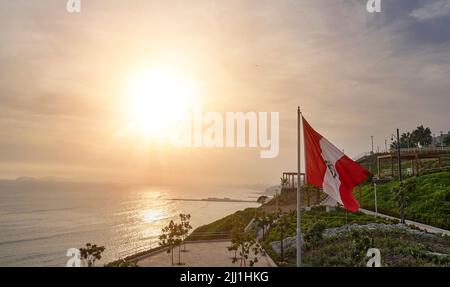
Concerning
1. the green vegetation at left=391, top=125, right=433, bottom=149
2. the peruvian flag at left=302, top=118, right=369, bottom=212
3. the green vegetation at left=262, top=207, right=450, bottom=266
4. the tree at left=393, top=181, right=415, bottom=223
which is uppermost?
the green vegetation at left=391, top=125, right=433, bottom=149

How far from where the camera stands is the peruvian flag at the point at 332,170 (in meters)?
11.0

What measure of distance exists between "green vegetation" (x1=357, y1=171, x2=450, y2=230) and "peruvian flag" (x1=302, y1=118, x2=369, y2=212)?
2771 centimetres

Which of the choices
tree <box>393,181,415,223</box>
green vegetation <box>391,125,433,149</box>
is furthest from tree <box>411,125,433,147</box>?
tree <box>393,181,415,223</box>

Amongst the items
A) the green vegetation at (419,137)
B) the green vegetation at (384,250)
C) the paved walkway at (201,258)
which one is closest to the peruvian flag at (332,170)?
the green vegetation at (384,250)

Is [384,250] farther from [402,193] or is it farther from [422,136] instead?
[422,136]

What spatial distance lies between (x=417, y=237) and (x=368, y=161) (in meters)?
70.2

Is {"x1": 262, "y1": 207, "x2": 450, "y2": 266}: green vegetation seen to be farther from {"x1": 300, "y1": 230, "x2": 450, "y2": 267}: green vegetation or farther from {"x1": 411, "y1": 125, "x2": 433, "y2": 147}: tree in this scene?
{"x1": 411, "y1": 125, "x2": 433, "y2": 147}: tree

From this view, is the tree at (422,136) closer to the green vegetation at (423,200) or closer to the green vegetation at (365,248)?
the green vegetation at (423,200)

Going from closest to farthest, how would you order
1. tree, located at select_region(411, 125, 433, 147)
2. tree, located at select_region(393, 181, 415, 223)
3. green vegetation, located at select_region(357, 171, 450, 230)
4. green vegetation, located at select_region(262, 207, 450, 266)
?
green vegetation, located at select_region(262, 207, 450, 266)
tree, located at select_region(393, 181, 415, 223)
green vegetation, located at select_region(357, 171, 450, 230)
tree, located at select_region(411, 125, 433, 147)

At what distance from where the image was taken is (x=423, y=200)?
4303 cm

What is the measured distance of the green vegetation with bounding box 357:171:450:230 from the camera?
36.9m

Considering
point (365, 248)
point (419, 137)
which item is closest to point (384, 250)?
point (365, 248)
